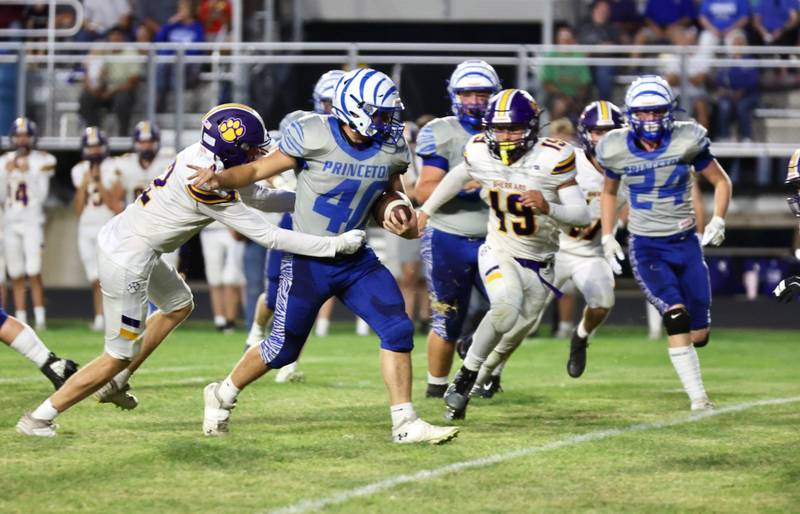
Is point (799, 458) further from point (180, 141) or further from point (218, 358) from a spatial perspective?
point (180, 141)

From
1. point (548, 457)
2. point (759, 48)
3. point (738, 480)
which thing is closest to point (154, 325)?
point (548, 457)

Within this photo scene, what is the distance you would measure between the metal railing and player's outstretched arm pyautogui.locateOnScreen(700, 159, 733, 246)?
6.85 meters

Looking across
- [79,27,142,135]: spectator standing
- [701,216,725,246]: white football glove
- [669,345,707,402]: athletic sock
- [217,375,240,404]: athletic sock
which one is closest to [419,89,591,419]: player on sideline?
[669,345,707,402]: athletic sock

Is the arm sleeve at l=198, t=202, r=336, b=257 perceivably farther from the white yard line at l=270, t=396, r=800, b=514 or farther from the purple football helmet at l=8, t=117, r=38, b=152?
the purple football helmet at l=8, t=117, r=38, b=152

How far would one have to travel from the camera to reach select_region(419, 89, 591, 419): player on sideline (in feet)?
26.3

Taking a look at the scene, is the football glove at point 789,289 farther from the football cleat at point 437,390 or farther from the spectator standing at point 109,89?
the spectator standing at point 109,89

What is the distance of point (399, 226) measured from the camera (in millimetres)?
7027

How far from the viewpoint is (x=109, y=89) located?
1664 centimetres

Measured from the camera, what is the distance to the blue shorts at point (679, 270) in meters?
9.02

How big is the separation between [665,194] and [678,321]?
2.86ft

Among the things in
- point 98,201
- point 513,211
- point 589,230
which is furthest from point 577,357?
point 98,201

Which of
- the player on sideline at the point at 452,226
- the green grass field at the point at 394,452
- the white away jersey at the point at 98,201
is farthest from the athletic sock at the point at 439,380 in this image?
the white away jersey at the point at 98,201

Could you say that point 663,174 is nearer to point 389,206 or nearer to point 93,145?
point 389,206

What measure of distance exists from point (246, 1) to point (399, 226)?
11808 millimetres
